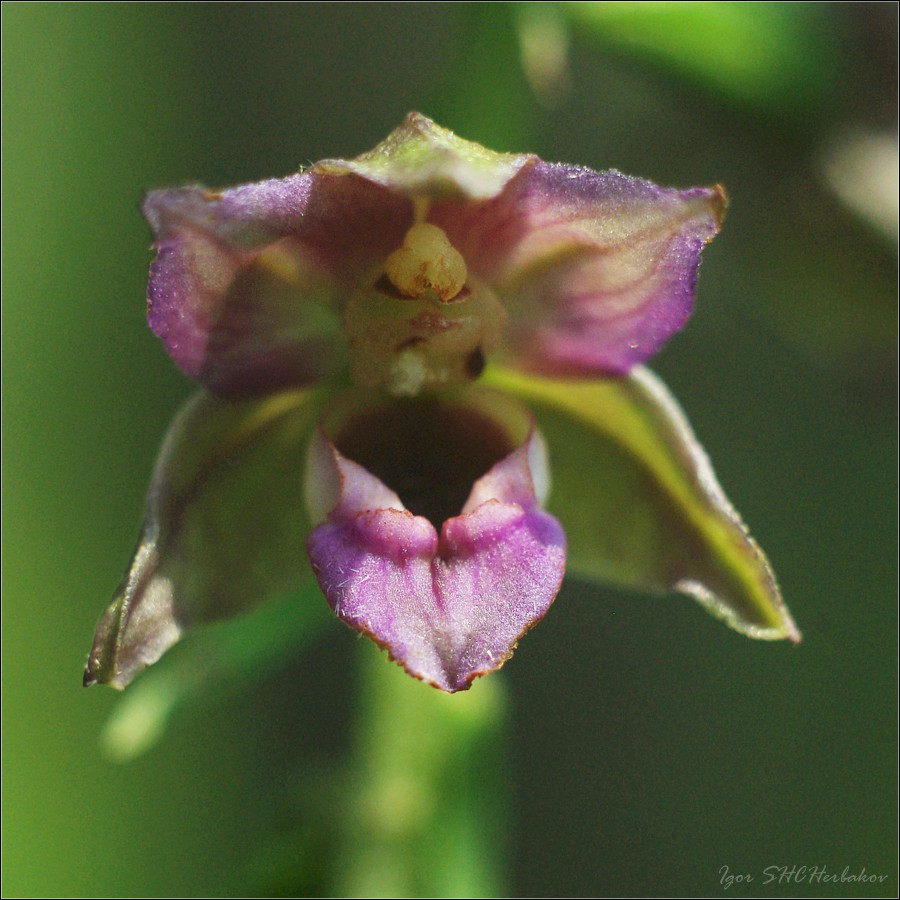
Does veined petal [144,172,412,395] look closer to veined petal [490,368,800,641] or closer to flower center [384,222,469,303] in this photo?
flower center [384,222,469,303]

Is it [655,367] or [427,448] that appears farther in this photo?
[655,367]

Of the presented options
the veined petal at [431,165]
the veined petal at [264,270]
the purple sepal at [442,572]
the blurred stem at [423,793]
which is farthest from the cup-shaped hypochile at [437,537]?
the blurred stem at [423,793]

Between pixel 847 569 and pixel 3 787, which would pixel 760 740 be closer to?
pixel 847 569
